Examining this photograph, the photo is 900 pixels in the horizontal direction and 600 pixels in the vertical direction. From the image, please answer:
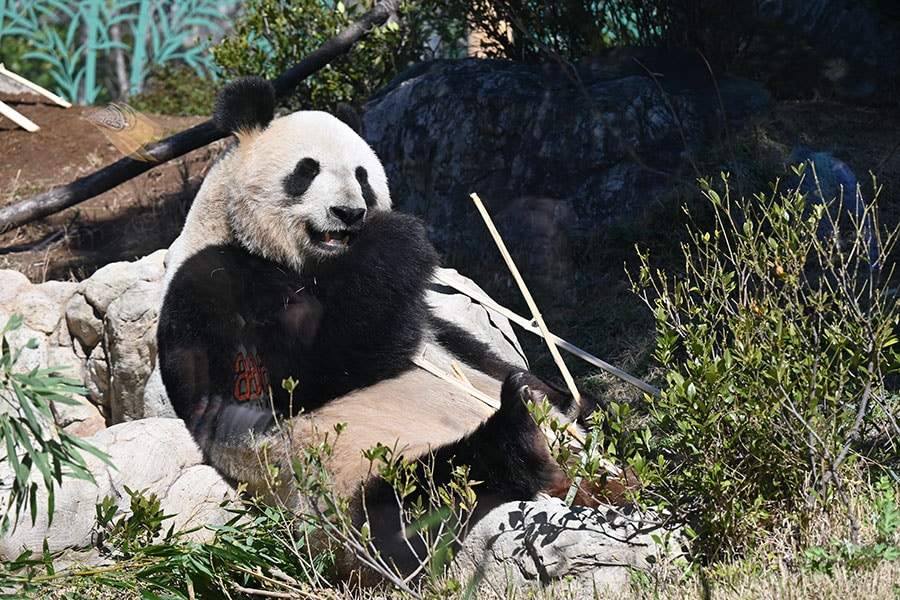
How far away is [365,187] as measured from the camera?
13.7ft

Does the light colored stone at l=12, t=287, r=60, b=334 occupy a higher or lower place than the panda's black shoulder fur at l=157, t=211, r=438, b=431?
lower

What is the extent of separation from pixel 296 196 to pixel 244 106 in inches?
19.2

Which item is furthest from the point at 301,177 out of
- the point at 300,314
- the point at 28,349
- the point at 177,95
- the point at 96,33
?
the point at 96,33

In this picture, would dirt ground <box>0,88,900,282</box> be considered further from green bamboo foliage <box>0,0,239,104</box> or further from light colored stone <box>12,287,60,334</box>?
green bamboo foliage <box>0,0,239,104</box>

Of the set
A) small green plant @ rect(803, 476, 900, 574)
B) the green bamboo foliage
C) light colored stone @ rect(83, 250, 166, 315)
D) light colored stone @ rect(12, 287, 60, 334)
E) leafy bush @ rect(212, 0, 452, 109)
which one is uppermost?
the green bamboo foliage

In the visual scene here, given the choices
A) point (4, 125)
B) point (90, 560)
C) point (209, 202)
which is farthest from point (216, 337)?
point (4, 125)

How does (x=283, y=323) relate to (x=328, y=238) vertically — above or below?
below

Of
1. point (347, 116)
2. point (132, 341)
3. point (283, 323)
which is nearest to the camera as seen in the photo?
point (283, 323)

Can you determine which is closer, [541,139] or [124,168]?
[541,139]

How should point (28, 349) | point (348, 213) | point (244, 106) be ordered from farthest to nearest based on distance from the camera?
point (28, 349) → point (244, 106) → point (348, 213)

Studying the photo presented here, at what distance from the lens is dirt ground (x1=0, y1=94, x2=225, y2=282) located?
7.64m

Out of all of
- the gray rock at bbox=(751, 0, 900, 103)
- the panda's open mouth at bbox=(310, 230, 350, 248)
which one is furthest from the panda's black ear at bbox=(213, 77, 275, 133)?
the gray rock at bbox=(751, 0, 900, 103)

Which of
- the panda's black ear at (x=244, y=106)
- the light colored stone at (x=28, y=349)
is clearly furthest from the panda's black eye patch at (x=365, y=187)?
the light colored stone at (x=28, y=349)

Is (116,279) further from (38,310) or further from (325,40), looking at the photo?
(325,40)
